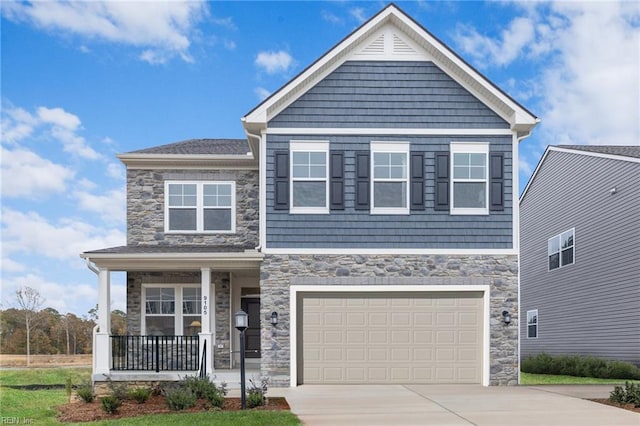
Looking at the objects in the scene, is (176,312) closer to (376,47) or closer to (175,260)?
(175,260)

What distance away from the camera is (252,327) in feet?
64.1

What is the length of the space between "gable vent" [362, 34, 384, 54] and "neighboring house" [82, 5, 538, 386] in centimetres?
4

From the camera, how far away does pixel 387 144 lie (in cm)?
1645

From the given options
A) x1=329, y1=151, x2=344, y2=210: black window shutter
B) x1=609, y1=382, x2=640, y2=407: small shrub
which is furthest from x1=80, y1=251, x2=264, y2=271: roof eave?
x1=609, y1=382, x2=640, y2=407: small shrub

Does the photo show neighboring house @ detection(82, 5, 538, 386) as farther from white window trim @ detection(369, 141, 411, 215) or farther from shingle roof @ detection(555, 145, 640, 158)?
shingle roof @ detection(555, 145, 640, 158)

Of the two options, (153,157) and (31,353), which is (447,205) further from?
(31,353)

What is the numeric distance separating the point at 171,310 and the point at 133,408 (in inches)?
257

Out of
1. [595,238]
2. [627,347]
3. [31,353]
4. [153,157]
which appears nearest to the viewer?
[153,157]

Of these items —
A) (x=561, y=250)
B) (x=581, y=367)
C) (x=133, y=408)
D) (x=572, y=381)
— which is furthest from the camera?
(x=561, y=250)

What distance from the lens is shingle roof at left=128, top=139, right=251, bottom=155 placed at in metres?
19.3

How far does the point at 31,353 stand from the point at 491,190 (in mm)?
25540

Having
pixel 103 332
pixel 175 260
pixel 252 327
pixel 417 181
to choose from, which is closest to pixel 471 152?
pixel 417 181

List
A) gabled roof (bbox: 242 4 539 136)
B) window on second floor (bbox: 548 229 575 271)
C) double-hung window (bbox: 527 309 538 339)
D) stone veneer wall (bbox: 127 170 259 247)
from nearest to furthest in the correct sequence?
1. gabled roof (bbox: 242 4 539 136)
2. stone veneer wall (bbox: 127 170 259 247)
3. window on second floor (bbox: 548 229 575 271)
4. double-hung window (bbox: 527 309 538 339)

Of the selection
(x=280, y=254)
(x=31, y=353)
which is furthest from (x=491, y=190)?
(x=31, y=353)
